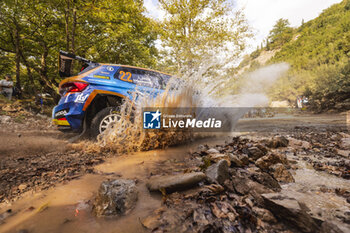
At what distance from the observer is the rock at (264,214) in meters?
0.96

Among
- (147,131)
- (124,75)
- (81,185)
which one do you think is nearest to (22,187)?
(81,185)

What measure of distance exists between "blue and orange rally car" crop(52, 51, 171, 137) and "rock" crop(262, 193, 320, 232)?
2342 mm

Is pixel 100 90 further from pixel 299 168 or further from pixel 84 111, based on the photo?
pixel 299 168

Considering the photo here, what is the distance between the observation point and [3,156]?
238cm

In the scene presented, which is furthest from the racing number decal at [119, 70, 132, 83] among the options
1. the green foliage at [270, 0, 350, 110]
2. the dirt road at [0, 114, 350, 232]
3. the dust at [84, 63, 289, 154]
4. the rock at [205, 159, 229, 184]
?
the green foliage at [270, 0, 350, 110]

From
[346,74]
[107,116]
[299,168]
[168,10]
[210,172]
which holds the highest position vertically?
[168,10]

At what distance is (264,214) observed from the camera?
0.99 m

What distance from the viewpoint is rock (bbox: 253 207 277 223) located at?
96cm

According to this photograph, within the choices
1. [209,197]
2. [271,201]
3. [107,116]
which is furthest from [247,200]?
[107,116]

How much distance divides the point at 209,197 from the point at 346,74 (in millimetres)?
22691

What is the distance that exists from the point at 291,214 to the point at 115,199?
1163mm

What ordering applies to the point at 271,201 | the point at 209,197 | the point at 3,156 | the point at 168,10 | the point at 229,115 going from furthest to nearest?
the point at 168,10 < the point at 229,115 < the point at 3,156 < the point at 209,197 < the point at 271,201

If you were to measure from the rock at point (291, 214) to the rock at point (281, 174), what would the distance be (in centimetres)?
67

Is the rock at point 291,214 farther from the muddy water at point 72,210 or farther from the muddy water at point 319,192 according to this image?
the muddy water at point 72,210
